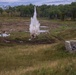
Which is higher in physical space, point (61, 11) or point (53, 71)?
point (53, 71)

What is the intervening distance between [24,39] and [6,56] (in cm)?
1868

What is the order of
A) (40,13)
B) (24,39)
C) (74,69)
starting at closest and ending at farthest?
(74,69) → (24,39) → (40,13)

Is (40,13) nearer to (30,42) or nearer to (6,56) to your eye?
(30,42)

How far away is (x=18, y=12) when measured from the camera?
14038 centimetres

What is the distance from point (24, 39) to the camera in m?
43.2

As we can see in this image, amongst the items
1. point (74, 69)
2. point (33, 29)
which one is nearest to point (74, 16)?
point (33, 29)

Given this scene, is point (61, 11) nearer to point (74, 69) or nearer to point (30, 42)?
point (30, 42)

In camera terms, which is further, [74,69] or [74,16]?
[74,16]

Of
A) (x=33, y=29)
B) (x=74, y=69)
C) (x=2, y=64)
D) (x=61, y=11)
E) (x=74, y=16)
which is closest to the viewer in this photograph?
(x=74, y=69)

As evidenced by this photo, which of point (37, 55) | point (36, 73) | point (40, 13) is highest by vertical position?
point (36, 73)

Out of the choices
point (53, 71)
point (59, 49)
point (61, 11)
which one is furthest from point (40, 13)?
point (53, 71)

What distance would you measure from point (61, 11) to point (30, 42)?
7068 cm

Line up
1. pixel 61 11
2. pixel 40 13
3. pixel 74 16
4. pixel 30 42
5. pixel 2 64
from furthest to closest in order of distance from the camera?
pixel 40 13, pixel 61 11, pixel 74 16, pixel 30 42, pixel 2 64

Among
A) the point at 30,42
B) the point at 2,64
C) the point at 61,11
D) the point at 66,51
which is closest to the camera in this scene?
the point at 2,64
